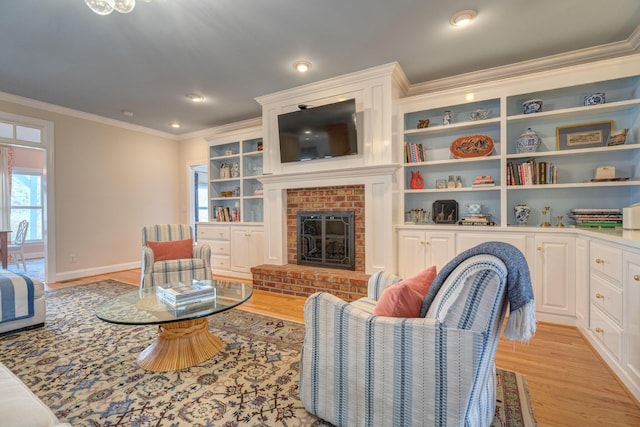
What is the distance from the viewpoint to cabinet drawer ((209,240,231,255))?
4617 mm

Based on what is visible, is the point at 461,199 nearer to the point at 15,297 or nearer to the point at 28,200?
the point at 15,297

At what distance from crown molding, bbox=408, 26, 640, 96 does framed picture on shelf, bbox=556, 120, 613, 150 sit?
2.05 feet

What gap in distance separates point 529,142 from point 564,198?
678 millimetres

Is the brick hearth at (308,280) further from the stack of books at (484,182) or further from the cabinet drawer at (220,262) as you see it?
the stack of books at (484,182)

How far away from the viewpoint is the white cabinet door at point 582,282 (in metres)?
2.35

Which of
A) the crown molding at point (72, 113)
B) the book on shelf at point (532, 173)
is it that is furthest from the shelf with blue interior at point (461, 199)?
the crown molding at point (72, 113)

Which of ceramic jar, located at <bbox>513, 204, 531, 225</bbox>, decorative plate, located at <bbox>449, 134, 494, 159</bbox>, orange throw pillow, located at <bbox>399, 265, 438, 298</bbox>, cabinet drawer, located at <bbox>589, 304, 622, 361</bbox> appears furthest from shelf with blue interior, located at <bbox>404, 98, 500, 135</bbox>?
orange throw pillow, located at <bbox>399, 265, 438, 298</bbox>

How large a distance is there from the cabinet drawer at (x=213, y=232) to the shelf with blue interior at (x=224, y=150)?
3.93 ft

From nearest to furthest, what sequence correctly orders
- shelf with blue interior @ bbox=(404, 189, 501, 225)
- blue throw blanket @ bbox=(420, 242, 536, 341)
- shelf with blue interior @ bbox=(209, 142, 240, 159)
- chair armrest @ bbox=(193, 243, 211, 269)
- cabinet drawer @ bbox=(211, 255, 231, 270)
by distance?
blue throw blanket @ bbox=(420, 242, 536, 341)
shelf with blue interior @ bbox=(404, 189, 501, 225)
chair armrest @ bbox=(193, 243, 211, 269)
cabinet drawer @ bbox=(211, 255, 231, 270)
shelf with blue interior @ bbox=(209, 142, 240, 159)

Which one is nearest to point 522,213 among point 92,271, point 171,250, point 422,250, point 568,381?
point 422,250

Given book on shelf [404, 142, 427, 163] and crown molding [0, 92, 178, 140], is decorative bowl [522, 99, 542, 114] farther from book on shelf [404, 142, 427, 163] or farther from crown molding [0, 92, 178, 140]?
crown molding [0, 92, 178, 140]

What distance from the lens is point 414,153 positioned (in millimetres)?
3396

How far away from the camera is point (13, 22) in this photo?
2.34 metres

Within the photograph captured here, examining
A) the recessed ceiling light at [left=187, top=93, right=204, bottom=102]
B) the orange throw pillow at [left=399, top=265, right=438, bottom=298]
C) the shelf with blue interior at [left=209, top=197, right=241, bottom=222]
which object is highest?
the recessed ceiling light at [left=187, top=93, right=204, bottom=102]
